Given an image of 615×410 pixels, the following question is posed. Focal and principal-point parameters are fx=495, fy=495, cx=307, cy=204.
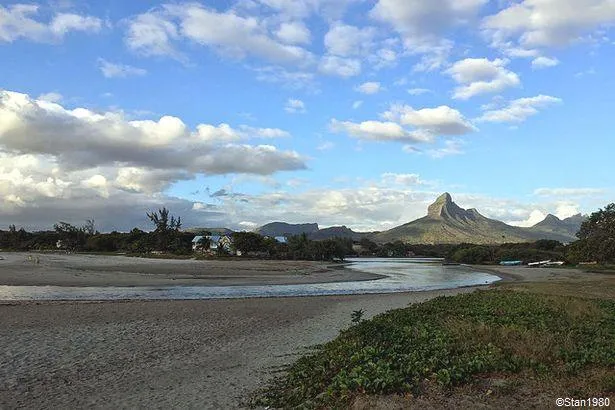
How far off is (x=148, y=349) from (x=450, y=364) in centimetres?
1068

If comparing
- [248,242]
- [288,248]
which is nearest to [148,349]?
[248,242]

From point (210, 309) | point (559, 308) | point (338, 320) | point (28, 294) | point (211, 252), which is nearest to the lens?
point (559, 308)

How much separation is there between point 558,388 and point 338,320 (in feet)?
53.5

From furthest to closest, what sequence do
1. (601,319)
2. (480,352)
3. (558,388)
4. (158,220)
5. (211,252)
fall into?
(158,220) < (211,252) < (601,319) < (480,352) < (558,388)

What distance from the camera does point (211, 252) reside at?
157m

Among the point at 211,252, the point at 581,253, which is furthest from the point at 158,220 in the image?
the point at 581,253

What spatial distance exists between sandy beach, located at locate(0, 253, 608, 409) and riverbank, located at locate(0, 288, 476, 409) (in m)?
0.03

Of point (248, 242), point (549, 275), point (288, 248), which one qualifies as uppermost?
point (248, 242)

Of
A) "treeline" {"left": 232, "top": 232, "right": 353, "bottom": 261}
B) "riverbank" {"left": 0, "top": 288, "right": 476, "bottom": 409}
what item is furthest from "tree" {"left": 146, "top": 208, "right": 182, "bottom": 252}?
"riverbank" {"left": 0, "top": 288, "right": 476, "bottom": 409}

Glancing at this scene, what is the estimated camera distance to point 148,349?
17.1 meters

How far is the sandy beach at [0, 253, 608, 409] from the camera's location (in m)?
11.5

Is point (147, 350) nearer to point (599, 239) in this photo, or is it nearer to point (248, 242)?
point (599, 239)

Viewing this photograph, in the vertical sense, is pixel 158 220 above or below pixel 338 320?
above

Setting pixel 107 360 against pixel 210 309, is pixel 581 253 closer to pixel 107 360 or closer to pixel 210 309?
pixel 210 309
